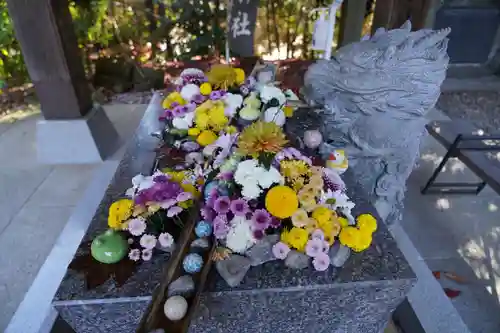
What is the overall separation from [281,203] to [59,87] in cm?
244

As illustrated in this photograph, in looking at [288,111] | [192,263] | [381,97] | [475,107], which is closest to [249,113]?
[288,111]

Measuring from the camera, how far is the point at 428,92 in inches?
59.4

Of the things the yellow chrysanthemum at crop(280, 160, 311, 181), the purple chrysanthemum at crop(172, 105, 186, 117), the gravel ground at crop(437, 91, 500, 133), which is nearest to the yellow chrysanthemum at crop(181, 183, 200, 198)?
the yellow chrysanthemum at crop(280, 160, 311, 181)

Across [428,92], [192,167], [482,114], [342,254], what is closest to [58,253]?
[192,167]

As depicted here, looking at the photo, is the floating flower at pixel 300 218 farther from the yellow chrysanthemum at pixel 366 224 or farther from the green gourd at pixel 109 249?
the green gourd at pixel 109 249

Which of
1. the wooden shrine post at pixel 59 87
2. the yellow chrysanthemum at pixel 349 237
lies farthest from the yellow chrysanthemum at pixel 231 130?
the wooden shrine post at pixel 59 87

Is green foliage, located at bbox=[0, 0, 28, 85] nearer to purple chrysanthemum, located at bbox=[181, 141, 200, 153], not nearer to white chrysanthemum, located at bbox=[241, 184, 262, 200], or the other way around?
purple chrysanthemum, located at bbox=[181, 141, 200, 153]

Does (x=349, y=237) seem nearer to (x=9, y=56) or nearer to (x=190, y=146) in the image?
(x=190, y=146)

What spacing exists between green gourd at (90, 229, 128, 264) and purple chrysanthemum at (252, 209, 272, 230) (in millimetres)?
425

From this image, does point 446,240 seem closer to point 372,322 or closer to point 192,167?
point 372,322

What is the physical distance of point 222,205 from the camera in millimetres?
1220

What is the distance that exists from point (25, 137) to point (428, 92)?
350 centimetres

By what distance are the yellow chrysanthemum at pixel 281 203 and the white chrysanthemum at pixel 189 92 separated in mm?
1089

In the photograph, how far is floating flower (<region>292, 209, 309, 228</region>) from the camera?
1200mm
